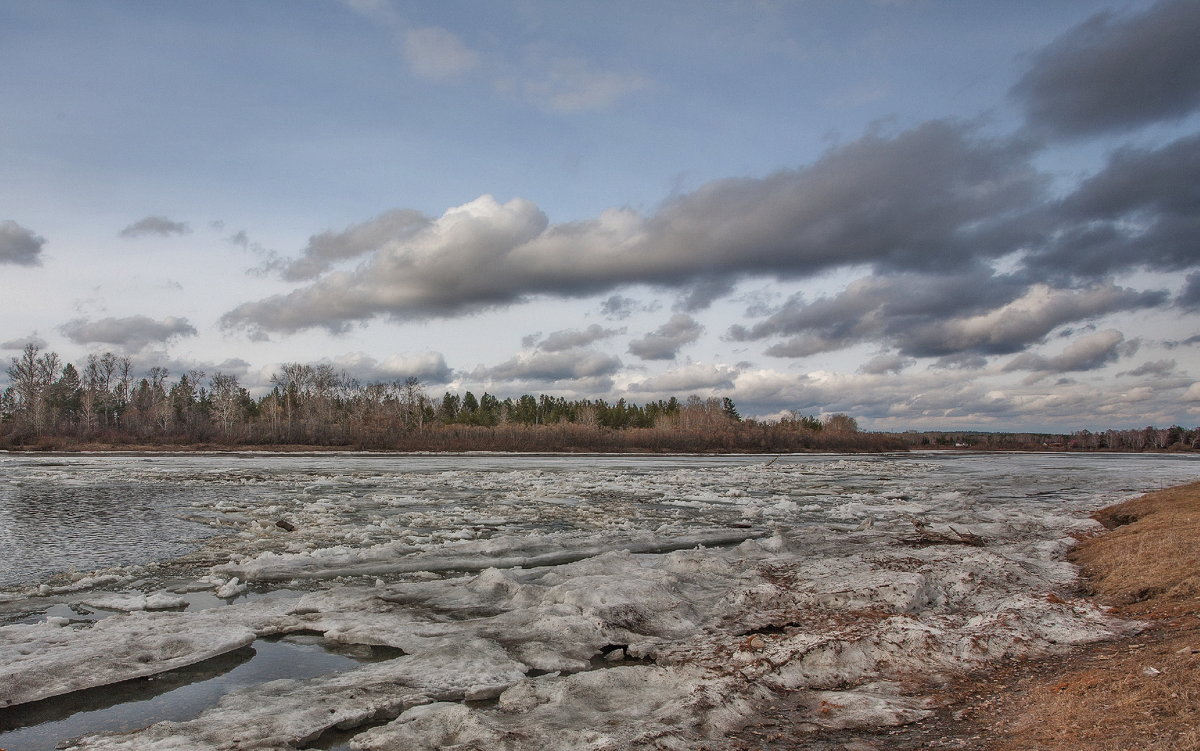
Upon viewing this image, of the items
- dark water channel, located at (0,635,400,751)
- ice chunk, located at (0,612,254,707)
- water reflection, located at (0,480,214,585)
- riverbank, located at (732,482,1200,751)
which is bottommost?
water reflection, located at (0,480,214,585)

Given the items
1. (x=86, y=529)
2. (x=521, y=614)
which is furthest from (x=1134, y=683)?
(x=86, y=529)

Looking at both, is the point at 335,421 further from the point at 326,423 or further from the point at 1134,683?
the point at 1134,683

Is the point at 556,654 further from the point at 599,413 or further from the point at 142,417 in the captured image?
the point at 599,413

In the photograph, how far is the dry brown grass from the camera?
3668 mm

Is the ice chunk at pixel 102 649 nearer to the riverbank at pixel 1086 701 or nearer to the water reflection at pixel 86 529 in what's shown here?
the water reflection at pixel 86 529

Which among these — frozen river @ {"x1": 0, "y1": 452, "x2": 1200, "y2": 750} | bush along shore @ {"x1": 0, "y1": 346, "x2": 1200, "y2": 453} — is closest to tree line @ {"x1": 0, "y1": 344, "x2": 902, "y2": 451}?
bush along shore @ {"x1": 0, "y1": 346, "x2": 1200, "y2": 453}

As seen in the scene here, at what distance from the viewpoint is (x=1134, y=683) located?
14.3 feet

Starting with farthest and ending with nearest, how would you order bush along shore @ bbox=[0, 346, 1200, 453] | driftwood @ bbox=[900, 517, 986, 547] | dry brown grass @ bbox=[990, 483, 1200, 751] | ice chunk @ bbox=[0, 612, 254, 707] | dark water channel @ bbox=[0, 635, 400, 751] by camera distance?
1. bush along shore @ bbox=[0, 346, 1200, 453]
2. driftwood @ bbox=[900, 517, 986, 547]
3. ice chunk @ bbox=[0, 612, 254, 707]
4. dark water channel @ bbox=[0, 635, 400, 751]
5. dry brown grass @ bbox=[990, 483, 1200, 751]

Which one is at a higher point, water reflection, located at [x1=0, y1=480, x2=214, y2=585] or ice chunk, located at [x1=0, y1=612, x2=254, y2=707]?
ice chunk, located at [x1=0, y1=612, x2=254, y2=707]

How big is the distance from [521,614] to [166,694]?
137 inches

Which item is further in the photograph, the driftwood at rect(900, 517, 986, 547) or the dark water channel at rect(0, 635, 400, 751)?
the driftwood at rect(900, 517, 986, 547)

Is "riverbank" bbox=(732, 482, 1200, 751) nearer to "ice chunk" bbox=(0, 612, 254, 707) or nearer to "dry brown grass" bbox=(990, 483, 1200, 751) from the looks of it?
"dry brown grass" bbox=(990, 483, 1200, 751)

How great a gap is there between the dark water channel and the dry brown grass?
544cm

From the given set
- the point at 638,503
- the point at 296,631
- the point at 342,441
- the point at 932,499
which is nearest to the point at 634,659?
the point at 296,631
